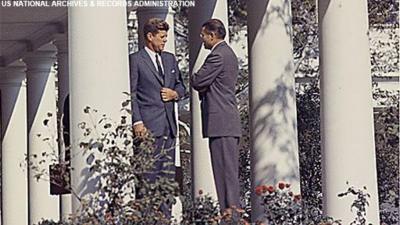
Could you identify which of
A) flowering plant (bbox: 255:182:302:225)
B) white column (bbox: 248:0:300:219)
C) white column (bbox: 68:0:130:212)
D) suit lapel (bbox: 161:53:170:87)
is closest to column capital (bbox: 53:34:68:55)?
white column (bbox: 248:0:300:219)

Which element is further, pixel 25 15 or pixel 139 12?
pixel 25 15

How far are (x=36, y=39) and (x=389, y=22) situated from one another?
8.10m

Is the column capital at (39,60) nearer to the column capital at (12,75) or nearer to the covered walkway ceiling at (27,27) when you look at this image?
the covered walkway ceiling at (27,27)

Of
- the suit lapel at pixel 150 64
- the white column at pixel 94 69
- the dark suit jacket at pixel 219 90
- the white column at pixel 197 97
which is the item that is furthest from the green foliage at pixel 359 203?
the white column at pixel 94 69

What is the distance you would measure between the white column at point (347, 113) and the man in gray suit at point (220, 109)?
0.89 metres

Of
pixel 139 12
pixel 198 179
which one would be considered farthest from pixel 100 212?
pixel 139 12

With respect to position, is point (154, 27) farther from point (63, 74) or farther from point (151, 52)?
point (63, 74)

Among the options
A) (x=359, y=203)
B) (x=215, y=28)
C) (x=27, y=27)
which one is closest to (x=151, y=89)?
(x=215, y=28)

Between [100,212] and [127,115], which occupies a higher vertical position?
→ [127,115]

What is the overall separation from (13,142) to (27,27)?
3985 mm

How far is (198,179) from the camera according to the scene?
11930 mm

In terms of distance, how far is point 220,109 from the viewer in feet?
30.8

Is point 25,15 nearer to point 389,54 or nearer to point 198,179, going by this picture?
point 198,179

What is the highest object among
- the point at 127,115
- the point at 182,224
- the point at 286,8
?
the point at 286,8
